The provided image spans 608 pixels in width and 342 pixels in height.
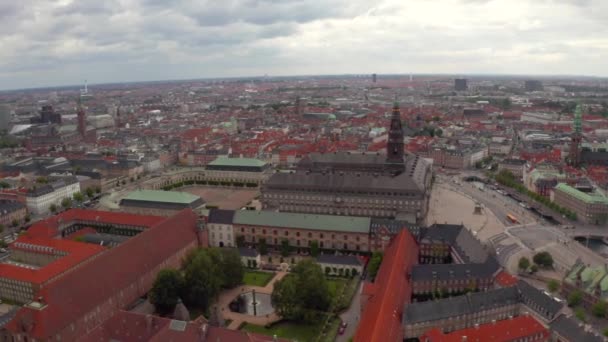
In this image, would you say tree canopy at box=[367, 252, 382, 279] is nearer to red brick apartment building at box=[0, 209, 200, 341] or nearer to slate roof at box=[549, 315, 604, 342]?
slate roof at box=[549, 315, 604, 342]

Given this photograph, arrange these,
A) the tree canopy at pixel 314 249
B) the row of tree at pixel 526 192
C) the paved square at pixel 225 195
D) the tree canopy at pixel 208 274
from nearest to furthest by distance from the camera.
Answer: the tree canopy at pixel 208 274 < the tree canopy at pixel 314 249 < the row of tree at pixel 526 192 < the paved square at pixel 225 195

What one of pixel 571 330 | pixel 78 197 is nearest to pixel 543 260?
pixel 571 330

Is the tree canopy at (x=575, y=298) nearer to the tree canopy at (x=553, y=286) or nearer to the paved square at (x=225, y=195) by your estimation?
the tree canopy at (x=553, y=286)

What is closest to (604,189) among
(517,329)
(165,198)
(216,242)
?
(517,329)

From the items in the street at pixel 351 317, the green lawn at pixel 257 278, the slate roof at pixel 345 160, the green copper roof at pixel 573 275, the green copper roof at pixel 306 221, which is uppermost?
the slate roof at pixel 345 160

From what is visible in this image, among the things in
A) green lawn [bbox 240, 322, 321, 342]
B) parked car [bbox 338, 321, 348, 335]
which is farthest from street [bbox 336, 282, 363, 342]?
green lawn [bbox 240, 322, 321, 342]

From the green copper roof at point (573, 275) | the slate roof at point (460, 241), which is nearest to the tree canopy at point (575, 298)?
the green copper roof at point (573, 275)
